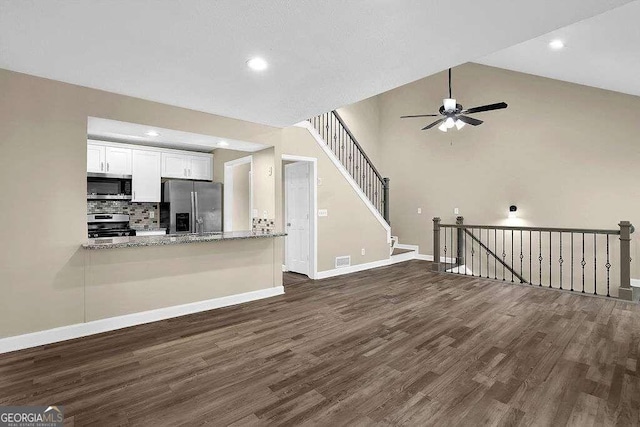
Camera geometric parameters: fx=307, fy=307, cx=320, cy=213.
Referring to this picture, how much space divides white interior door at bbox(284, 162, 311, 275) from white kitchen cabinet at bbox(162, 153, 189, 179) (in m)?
2.11

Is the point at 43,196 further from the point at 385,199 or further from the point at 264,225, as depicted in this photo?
the point at 385,199

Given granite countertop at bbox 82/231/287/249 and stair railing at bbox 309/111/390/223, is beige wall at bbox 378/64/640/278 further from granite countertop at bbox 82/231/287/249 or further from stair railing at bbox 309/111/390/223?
granite countertop at bbox 82/231/287/249

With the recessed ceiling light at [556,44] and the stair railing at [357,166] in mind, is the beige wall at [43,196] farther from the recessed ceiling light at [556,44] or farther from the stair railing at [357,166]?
the recessed ceiling light at [556,44]

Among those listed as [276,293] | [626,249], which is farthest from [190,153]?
[626,249]

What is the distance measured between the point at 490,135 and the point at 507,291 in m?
3.68

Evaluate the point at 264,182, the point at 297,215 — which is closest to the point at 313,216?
the point at 297,215

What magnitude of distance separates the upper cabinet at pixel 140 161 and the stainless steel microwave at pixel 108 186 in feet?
0.32

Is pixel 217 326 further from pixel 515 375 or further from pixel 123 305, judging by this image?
pixel 515 375

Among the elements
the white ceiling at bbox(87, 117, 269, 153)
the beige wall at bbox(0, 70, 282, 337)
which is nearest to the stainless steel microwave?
the white ceiling at bbox(87, 117, 269, 153)

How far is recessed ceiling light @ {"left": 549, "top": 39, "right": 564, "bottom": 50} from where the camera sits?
11.9 feet

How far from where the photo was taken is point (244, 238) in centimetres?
428

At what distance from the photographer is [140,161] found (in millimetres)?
5785

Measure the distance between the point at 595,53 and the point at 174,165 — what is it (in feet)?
22.3

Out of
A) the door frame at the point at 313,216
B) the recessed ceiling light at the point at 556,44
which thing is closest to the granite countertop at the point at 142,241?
the door frame at the point at 313,216
